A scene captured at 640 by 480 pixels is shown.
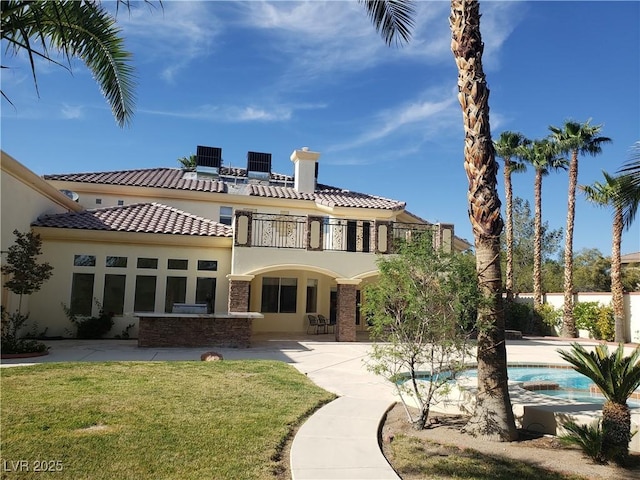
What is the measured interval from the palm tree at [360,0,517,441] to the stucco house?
1114 cm

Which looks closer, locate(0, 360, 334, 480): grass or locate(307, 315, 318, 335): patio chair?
locate(0, 360, 334, 480): grass

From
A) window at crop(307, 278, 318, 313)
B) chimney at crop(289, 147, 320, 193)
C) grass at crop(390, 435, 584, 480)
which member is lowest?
grass at crop(390, 435, 584, 480)

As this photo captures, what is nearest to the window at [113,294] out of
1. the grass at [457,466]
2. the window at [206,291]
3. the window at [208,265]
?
the window at [206,291]

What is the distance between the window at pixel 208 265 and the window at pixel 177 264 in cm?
55

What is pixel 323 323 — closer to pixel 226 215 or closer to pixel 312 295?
pixel 312 295

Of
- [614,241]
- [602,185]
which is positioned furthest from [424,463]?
[602,185]

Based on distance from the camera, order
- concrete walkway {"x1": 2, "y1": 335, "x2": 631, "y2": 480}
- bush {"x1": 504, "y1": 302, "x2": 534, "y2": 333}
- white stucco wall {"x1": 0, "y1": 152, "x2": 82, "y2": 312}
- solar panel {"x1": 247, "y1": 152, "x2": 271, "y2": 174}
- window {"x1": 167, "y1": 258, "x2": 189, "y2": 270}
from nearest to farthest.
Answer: concrete walkway {"x1": 2, "y1": 335, "x2": 631, "y2": 480} < white stucco wall {"x1": 0, "y1": 152, "x2": 82, "y2": 312} < window {"x1": 167, "y1": 258, "x2": 189, "y2": 270} < bush {"x1": 504, "y1": 302, "x2": 534, "y2": 333} < solar panel {"x1": 247, "y1": 152, "x2": 271, "y2": 174}

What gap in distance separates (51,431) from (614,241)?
2630cm

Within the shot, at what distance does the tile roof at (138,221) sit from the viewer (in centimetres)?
1770

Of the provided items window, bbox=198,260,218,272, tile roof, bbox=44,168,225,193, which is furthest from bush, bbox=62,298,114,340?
tile roof, bbox=44,168,225,193

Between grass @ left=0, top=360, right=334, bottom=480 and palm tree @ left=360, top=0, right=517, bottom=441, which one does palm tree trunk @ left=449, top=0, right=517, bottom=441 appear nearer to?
palm tree @ left=360, top=0, right=517, bottom=441

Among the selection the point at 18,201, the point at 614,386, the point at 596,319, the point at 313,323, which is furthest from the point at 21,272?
the point at 596,319

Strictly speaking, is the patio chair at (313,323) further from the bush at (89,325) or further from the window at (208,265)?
the bush at (89,325)

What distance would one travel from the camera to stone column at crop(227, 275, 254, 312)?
17531 millimetres
